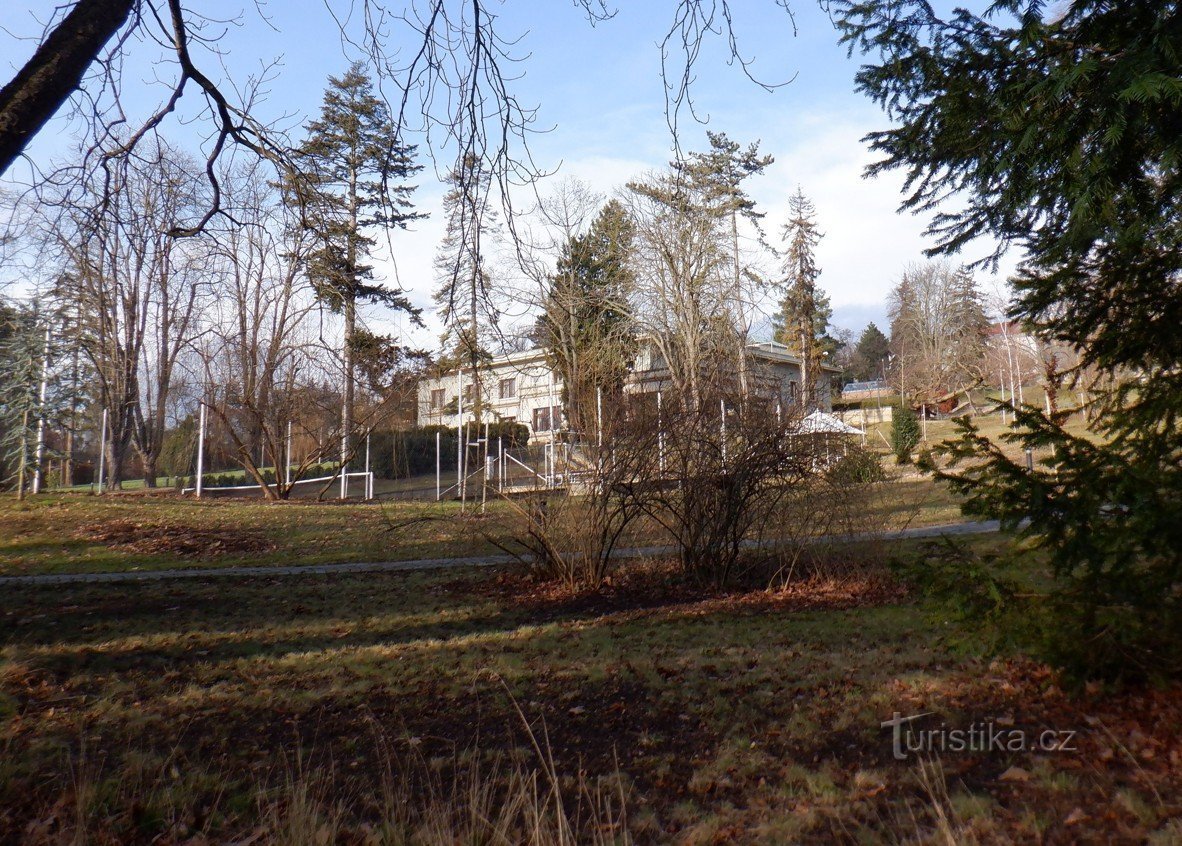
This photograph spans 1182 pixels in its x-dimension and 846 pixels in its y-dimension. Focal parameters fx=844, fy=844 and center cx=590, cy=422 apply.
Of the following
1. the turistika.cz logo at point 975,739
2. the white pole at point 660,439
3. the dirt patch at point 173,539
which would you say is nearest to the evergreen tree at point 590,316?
the white pole at point 660,439

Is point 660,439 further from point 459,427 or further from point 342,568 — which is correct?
point 459,427

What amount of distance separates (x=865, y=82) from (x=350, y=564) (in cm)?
1113

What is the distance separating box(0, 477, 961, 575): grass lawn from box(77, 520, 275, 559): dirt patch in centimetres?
2

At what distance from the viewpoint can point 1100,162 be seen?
4047mm

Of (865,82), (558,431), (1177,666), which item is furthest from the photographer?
(558,431)

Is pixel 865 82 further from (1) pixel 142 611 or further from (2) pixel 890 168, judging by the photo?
(1) pixel 142 611

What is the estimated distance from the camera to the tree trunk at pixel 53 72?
363cm

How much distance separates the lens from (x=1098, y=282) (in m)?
4.54

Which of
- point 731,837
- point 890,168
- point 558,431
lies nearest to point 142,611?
point 558,431

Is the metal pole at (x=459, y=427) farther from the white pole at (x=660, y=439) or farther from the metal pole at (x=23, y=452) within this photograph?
the metal pole at (x=23, y=452)

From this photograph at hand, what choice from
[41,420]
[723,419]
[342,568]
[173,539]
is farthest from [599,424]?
[41,420]

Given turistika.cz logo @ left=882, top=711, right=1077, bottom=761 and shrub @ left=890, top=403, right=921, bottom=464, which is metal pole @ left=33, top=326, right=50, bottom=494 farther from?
shrub @ left=890, top=403, right=921, bottom=464

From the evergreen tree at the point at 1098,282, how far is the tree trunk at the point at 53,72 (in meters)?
4.39

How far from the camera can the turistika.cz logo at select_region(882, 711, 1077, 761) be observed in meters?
4.40
